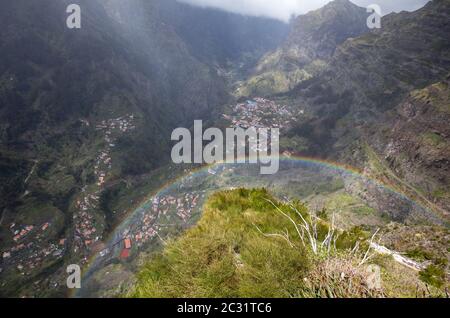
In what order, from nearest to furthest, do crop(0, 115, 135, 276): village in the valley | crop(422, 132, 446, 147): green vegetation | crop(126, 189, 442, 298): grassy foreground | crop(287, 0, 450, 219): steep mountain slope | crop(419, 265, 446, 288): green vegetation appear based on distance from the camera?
crop(126, 189, 442, 298): grassy foreground < crop(419, 265, 446, 288): green vegetation < crop(287, 0, 450, 219): steep mountain slope < crop(422, 132, 446, 147): green vegetation < crop(0, 115, 135, 276): village in the valley

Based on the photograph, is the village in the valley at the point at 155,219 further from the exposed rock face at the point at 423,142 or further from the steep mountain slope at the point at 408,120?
the exposed rock face at the point at 423,142

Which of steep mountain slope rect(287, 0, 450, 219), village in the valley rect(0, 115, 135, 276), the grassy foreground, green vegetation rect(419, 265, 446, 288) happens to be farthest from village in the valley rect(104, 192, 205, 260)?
the grassy foreground

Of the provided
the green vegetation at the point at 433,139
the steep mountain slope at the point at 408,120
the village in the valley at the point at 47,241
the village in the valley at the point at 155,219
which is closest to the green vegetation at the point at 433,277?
the steep mountain slope at the point at 408,120

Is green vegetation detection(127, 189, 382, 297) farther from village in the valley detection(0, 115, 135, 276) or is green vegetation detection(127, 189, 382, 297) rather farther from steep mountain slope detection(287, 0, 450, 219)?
village in the valley detection(0, 115, 135, 276)

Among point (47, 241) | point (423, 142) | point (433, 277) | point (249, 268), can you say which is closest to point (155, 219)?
point (47, 241)

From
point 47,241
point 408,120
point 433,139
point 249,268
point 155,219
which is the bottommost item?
point 155,219

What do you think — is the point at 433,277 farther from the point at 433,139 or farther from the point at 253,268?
the point at 433,139

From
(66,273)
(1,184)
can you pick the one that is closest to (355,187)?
(66,273)
